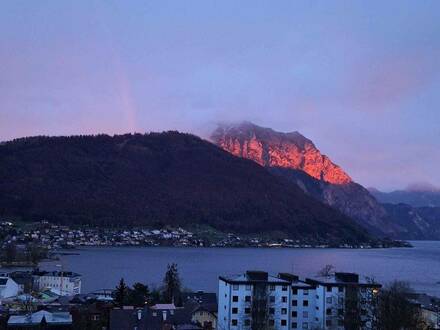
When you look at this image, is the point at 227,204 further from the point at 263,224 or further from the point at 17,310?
the point at 17,310

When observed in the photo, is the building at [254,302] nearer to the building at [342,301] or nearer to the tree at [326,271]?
the building at [342,301]

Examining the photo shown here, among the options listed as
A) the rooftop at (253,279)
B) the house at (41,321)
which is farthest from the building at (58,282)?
the rooftop at (253,279)

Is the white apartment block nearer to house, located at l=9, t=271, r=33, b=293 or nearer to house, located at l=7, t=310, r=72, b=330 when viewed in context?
house, located at l=7, t=310, r=72, b=330

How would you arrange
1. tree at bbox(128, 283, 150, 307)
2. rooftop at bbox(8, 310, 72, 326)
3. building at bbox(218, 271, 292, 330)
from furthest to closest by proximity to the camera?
tree at bbox(128, 283, 150, 307)
building at bbox(218, 271, 292, 330)
rooftop at bbox(8, 310, 72, 326)

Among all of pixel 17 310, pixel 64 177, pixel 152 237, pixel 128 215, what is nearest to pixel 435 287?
pixel 17 310

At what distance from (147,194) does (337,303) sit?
166 meters

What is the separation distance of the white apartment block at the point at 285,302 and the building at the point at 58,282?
22538 mm

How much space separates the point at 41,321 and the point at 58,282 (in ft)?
79.6

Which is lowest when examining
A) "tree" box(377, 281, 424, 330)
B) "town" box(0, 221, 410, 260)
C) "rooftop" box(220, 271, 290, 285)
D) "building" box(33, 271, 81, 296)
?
"building" box(33, 271, 81, 296)

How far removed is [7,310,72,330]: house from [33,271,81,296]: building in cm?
2068

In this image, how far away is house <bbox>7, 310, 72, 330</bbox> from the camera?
27.3 m

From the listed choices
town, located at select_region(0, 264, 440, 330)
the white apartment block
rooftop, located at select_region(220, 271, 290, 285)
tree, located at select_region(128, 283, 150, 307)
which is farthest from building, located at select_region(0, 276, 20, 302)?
rooftop, located at select_region(220, 271, 290, 285)

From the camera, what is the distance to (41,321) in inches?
1080

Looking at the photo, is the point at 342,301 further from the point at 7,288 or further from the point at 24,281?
the point at 24,281
